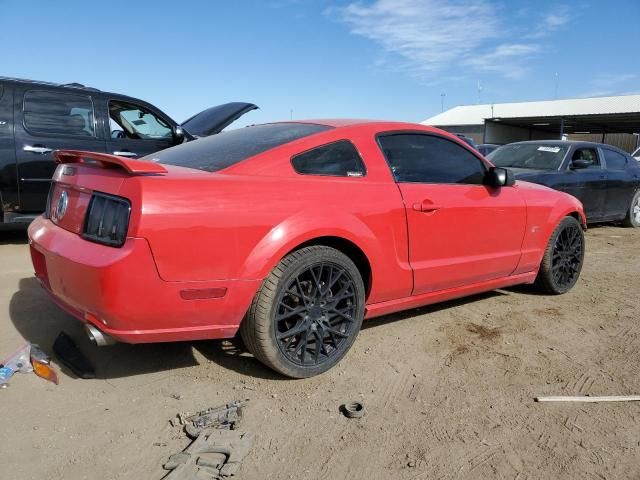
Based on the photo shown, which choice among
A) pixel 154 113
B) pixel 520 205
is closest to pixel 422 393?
pixel 520 205

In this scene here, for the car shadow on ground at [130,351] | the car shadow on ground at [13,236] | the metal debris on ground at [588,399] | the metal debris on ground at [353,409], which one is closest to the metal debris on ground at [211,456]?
the metal debris on ground at [353,409]

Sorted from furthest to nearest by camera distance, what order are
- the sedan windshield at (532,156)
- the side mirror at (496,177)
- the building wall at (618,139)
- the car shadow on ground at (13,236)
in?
the building wall at (618,139), the sedan windshield at (532,156), the car shadow on ground at (13,236), the side mirror at (496,177)

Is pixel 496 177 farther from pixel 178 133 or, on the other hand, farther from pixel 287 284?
pixel 178 133

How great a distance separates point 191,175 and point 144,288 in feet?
1.99

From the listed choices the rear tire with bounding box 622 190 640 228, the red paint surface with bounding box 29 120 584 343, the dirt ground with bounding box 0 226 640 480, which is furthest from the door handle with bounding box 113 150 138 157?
the rear tire with bounding box 622 190 640 228

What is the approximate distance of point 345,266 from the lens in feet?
9.66

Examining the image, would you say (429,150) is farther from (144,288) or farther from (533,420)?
(144,288)

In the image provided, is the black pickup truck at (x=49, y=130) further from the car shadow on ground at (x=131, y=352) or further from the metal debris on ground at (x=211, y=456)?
the metal debris on ground at (x=211, y=456)

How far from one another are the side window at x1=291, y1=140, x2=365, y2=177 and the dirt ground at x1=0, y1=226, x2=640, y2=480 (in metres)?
1.14

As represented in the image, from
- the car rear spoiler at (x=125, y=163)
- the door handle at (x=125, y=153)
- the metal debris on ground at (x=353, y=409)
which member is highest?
the door handle at (x=125, y=153)

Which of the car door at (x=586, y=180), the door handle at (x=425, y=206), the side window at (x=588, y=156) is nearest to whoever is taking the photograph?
the door handle at (x=425, y=206)

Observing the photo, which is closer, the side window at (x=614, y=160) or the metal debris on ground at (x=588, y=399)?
the metal debris on ground at (x=588, y=399)

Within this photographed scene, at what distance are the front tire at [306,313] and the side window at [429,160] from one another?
80cm

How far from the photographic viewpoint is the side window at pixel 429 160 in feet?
11.1
